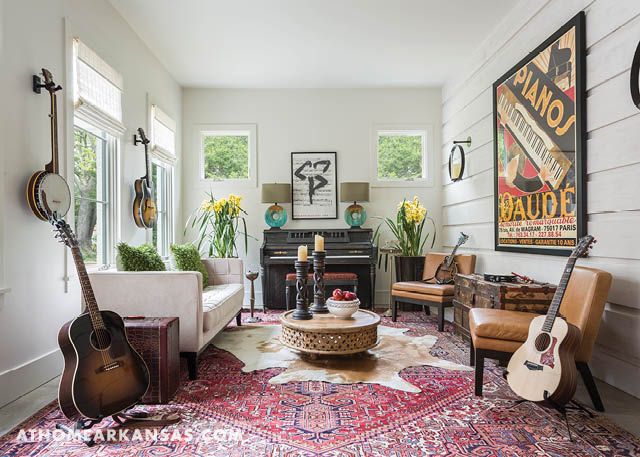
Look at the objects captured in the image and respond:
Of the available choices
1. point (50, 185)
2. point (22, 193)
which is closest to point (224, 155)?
point (50, 185)

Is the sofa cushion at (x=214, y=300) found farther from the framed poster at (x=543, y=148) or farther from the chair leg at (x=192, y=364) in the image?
the framed poster at (x=543, y=148)

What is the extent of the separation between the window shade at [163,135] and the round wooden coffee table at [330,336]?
2746mm

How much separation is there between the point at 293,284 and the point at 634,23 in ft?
12.7


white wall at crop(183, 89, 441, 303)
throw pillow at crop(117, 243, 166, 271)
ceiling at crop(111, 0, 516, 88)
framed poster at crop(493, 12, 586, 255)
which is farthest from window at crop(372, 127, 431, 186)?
throw pillow at crop(117, 243, 166, 271)

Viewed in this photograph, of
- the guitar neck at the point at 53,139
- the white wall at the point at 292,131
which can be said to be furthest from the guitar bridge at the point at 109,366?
the white wall at the point at 292,131

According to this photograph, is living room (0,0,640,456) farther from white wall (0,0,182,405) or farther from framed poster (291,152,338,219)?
framed poster (291,152,338,219)

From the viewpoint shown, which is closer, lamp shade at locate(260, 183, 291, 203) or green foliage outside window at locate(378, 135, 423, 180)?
lamp shade at locate(260, 183, 291, 203)

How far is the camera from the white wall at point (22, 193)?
2516mm

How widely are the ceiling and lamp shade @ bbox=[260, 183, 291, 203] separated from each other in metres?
1.37

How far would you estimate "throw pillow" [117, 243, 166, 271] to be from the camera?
326cm

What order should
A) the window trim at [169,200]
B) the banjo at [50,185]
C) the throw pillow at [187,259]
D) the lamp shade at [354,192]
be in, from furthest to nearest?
the lamp shade at [354,192] < the window trim at [169,200] < the throw pillow at [187,259] < the banjo at [50,185]

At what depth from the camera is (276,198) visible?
5.66 meters

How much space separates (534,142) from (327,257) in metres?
2.63

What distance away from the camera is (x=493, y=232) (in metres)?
4.32
